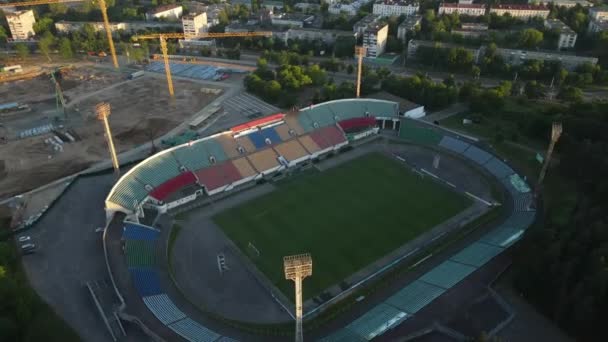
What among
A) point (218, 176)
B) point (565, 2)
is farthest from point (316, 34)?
point (565, 2)

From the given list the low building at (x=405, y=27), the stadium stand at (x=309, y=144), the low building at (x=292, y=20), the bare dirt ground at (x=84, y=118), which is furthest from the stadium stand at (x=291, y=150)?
the low building at (x=292, y=20)

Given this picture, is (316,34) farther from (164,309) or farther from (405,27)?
(164,309)

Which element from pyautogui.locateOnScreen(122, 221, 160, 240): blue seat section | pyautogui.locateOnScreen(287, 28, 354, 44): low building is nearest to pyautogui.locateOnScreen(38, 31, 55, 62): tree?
pyautogui.locateOnScreen(287, 28, 354, 44): low building

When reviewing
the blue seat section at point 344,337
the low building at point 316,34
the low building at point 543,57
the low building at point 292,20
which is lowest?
the blue seat section at point 344,337

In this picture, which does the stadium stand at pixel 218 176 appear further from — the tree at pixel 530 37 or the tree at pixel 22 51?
the tree at pixel 530 37

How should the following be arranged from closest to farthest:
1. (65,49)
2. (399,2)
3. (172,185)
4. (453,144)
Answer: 1. (172,185)
2. (453,144)
3. (65,49)
4. (399,2)

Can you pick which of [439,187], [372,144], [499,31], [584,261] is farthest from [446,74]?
[584,261]

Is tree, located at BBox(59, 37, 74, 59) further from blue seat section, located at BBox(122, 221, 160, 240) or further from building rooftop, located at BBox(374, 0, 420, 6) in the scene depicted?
building rooftop, located at BBox(374, 0, 420, 6)
